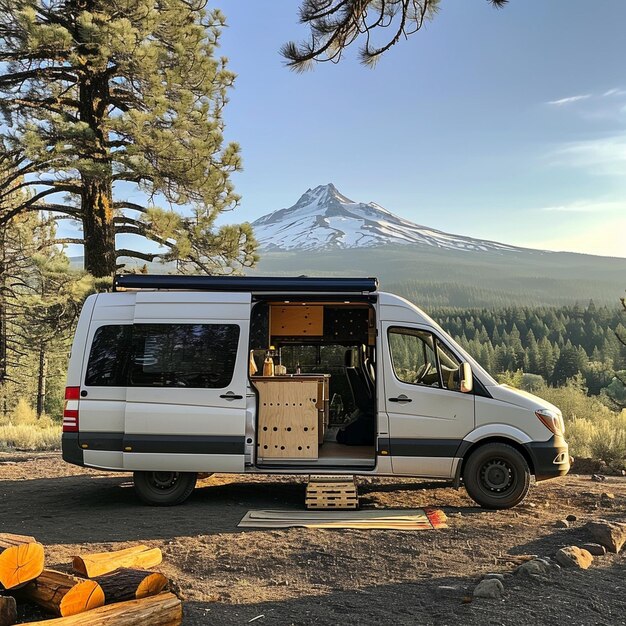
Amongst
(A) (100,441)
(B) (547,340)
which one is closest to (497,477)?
(A) (100,441)

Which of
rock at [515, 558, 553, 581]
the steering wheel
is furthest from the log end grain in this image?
the steering wheel

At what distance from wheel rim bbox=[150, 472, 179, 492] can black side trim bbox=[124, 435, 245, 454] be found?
430mm

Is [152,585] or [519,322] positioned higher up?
[519,322]

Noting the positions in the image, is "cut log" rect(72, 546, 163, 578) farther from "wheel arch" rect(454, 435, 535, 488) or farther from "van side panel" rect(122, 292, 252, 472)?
"wheel arch" rect(454, 435, 535, 488)

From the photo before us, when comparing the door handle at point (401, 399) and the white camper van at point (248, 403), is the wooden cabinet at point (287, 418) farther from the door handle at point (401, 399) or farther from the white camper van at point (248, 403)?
the door handle at point (401, 399)

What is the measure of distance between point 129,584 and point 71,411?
12.5ft

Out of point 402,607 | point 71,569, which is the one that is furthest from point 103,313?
point 402,607

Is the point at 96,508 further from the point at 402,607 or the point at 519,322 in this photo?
the point at 519,322

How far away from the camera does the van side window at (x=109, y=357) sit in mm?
7477

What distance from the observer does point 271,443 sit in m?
7.71

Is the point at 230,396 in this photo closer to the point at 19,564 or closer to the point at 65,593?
the point at 19,564

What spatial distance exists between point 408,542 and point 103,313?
13.9 ft

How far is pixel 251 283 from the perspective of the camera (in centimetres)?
754

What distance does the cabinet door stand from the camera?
7301 mm
